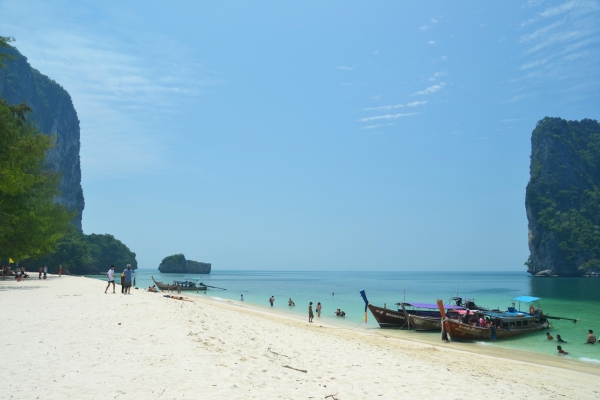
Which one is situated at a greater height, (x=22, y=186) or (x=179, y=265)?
(x=22, y=186)

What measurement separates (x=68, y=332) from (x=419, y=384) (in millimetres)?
9191

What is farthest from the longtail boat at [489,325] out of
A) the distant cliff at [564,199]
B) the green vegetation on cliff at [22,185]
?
the distant cliff at [564,199]

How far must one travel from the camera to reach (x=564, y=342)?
81.3 feet

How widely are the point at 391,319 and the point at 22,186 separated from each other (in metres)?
26.2

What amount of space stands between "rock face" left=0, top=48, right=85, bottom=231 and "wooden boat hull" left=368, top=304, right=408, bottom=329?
13428 cm

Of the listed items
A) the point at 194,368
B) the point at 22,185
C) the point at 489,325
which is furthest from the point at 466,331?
the point at 22,185

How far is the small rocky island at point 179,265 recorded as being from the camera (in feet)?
596

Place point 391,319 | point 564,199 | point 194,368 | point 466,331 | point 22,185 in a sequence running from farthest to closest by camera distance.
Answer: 1. point 564,199
2. point 391,319
3. point 466,331
4. point 22,185
5. point 194,368

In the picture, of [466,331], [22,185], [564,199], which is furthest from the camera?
[564,199]

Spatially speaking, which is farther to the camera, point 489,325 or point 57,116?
point 57,116

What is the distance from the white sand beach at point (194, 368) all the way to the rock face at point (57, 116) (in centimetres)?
14119

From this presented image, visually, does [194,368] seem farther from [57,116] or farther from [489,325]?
[57,116]

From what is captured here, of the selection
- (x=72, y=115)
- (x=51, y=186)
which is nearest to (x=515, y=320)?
(x=51, y=186)

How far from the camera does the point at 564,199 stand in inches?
5625
